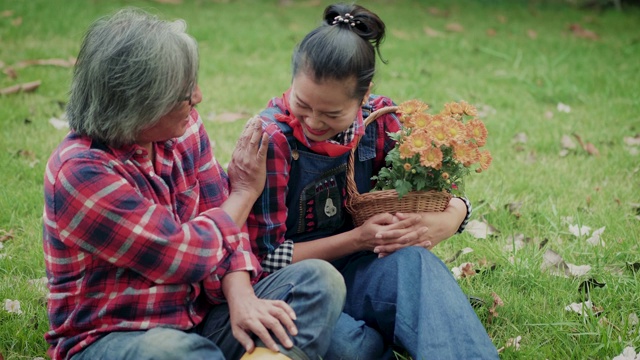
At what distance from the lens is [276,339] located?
230 cm

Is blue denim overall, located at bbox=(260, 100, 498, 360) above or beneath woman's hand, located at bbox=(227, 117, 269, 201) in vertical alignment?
beneath

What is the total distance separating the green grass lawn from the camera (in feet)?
9.57

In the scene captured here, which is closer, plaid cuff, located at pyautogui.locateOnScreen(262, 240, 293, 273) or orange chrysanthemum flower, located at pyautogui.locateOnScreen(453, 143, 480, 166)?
orange chrysanthemum flower, located at pyautogui.locateOnScreen(453, 143, 480, 166)

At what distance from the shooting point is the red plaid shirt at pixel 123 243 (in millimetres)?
2107

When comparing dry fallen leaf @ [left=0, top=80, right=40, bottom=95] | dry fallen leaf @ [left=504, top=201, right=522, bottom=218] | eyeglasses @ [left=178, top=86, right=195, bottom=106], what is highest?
eyeglasses @ [left=178, top=86, right=195, bottom=106]

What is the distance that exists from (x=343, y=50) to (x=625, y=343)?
A: 134 cm

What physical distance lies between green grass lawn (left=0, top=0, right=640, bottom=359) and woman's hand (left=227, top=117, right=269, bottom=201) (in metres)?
0.50

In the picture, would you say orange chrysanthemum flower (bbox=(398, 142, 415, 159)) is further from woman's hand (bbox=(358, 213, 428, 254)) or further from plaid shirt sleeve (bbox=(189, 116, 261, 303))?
plaid shirt sleeve (bbox=(189, 116, 261, 303))

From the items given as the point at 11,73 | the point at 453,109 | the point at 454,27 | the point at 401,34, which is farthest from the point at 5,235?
the point at 454,27

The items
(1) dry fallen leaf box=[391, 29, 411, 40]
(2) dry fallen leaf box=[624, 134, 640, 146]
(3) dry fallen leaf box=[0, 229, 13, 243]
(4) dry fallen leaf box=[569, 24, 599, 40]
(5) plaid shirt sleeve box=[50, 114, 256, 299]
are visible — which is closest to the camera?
(5) plaid shirt sleeve box=[50, 114, 256, 299]

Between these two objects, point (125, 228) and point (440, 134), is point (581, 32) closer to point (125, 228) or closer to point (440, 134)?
point (440, 134)

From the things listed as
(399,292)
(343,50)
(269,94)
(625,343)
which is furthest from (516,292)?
(269,94)

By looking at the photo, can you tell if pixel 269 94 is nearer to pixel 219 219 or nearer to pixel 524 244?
pixel 524 244

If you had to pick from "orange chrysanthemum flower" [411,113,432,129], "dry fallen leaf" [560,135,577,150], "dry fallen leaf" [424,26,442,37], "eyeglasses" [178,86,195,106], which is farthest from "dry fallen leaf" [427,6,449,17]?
"eyeglasses" [178,86,195,106]
